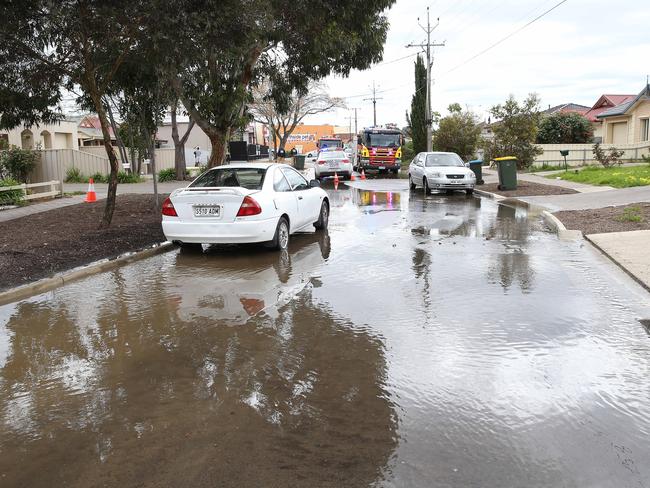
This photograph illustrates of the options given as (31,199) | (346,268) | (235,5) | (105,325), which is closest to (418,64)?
(31,199)

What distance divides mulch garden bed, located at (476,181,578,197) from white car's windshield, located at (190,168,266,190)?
41.4 ft

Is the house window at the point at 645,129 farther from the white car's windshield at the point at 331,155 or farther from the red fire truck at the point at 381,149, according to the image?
the white car's windshield at the point at 331,155

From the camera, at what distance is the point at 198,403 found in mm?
4379

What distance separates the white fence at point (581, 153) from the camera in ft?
120

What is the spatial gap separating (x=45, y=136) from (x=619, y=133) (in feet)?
129

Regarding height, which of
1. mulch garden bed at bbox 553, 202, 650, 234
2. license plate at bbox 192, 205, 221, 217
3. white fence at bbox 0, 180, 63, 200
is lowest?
mulch garden bed at bbox 553, 202, 650, 234

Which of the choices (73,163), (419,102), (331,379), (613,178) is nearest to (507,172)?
(613,178)

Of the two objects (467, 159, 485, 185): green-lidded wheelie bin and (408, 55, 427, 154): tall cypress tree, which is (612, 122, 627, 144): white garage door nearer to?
(408, 55, 427, 154): tall cypress tree

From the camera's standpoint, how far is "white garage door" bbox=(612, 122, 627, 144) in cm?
4369

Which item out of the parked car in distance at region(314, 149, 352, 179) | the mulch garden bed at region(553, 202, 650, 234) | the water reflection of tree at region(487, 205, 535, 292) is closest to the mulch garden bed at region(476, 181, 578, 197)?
the mulch garden bed at region(553, 202, 650, 234)

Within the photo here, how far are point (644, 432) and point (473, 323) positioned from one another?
2.39m

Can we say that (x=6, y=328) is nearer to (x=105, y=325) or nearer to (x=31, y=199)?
(x=105, y=325)

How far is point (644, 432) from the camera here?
3891 mm

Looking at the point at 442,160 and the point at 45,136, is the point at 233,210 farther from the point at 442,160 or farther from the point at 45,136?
the point at 45,136
